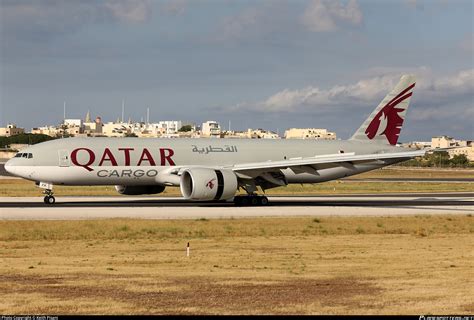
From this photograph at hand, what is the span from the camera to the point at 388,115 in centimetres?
6259

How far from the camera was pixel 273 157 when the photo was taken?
58.1 metres

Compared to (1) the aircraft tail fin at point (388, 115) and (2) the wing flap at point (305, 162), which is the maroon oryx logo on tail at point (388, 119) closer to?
(1) the aircraft tail fin at point (388, 115)

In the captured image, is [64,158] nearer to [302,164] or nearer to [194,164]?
[194,164]

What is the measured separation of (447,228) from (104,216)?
1717cm

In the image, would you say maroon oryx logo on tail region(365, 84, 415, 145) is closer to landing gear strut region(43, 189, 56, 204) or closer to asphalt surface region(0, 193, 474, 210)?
asphalt surface region(0, 193, 474, 210)

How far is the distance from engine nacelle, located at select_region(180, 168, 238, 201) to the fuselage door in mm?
7132

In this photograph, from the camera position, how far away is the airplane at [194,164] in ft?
167

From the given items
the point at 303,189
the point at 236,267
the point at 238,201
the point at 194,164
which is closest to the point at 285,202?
the point at 238,201

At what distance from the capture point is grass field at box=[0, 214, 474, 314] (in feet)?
65.6

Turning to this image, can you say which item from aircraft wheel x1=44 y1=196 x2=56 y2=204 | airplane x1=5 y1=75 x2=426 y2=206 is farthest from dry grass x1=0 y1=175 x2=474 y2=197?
aircraft wheel x1=44 y1=196 x2=56 y2=204

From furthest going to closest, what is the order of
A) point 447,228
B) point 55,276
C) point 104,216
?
point 104,216, point 447,228, point 55,276

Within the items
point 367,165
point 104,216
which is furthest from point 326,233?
point 367,165

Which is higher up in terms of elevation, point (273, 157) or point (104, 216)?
point (273, 157)

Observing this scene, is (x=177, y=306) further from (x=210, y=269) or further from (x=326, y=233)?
(x=326, y=233)
